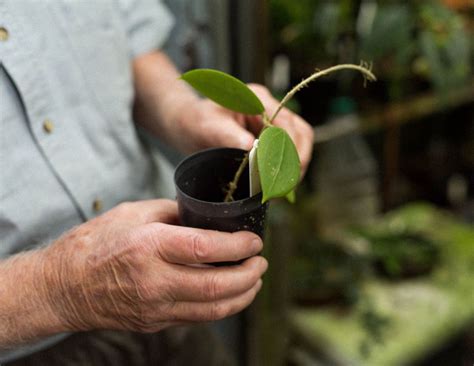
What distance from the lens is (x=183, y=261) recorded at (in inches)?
16.6

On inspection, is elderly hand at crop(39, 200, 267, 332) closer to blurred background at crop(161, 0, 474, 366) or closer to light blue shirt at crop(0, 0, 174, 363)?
light blue shirt at crop(0, 0, 174, 363)

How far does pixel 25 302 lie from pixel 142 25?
16.9 inches

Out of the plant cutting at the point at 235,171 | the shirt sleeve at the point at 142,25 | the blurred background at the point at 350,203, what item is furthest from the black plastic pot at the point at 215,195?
the blurred background at the point at 350,203

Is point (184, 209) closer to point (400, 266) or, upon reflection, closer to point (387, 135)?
point (400, 266)

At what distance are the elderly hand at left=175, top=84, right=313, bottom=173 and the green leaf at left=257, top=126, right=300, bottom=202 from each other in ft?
0.46

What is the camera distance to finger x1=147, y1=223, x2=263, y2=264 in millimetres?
409

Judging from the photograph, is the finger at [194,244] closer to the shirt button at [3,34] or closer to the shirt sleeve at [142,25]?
the shirt button at [3,34]

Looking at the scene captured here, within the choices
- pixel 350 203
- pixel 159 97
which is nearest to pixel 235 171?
pixel 159 97

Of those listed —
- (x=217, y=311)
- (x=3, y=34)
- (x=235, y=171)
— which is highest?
(x=3, y=34)

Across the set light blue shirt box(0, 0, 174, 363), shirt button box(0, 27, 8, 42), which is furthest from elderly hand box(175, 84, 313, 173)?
shirt button box(0, 27, 8, 42)

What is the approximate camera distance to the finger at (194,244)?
0.41m

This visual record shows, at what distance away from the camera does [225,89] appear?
0.43 metres

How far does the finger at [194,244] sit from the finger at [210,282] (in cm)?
2

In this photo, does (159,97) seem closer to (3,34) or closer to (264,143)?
(3,34)
